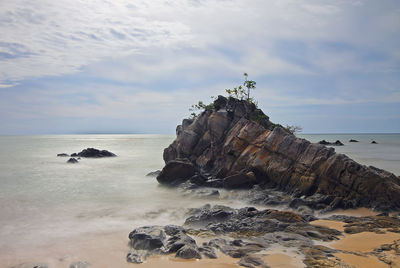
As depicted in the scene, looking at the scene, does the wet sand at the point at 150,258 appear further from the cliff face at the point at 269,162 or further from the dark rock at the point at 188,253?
the cliff face at the point at 269,162

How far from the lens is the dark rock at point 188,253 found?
32.7 feet

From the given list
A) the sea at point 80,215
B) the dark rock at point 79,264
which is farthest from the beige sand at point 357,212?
the dark rock at point 79,264

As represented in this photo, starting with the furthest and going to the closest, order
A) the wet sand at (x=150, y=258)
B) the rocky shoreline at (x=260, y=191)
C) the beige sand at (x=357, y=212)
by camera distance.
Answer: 1. the beige sand at (x=357, y=212)
2. the rocky shoreline at (x=260, y=191)
3. the wet sand at (x=150, y=258)

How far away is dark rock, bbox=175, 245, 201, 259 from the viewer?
996 cm

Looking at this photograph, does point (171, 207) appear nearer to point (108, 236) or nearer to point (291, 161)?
point (108, 236)

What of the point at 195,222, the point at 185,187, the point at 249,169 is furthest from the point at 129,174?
the point at 195,222

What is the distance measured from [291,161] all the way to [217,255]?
12715 millimetres

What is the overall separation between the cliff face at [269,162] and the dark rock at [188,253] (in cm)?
989

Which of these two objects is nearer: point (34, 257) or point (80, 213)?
point (34, 257)

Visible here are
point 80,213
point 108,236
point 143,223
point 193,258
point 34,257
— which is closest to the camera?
point 193,258

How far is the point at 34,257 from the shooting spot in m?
11.0

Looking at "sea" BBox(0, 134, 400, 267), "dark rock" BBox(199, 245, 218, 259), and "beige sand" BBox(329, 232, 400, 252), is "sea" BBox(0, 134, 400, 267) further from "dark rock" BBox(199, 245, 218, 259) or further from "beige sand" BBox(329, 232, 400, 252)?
"beige sand" BBox(329, 232, 400, 252)

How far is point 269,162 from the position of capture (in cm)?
2258

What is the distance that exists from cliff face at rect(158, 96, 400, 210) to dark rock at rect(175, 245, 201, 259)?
9.89m
